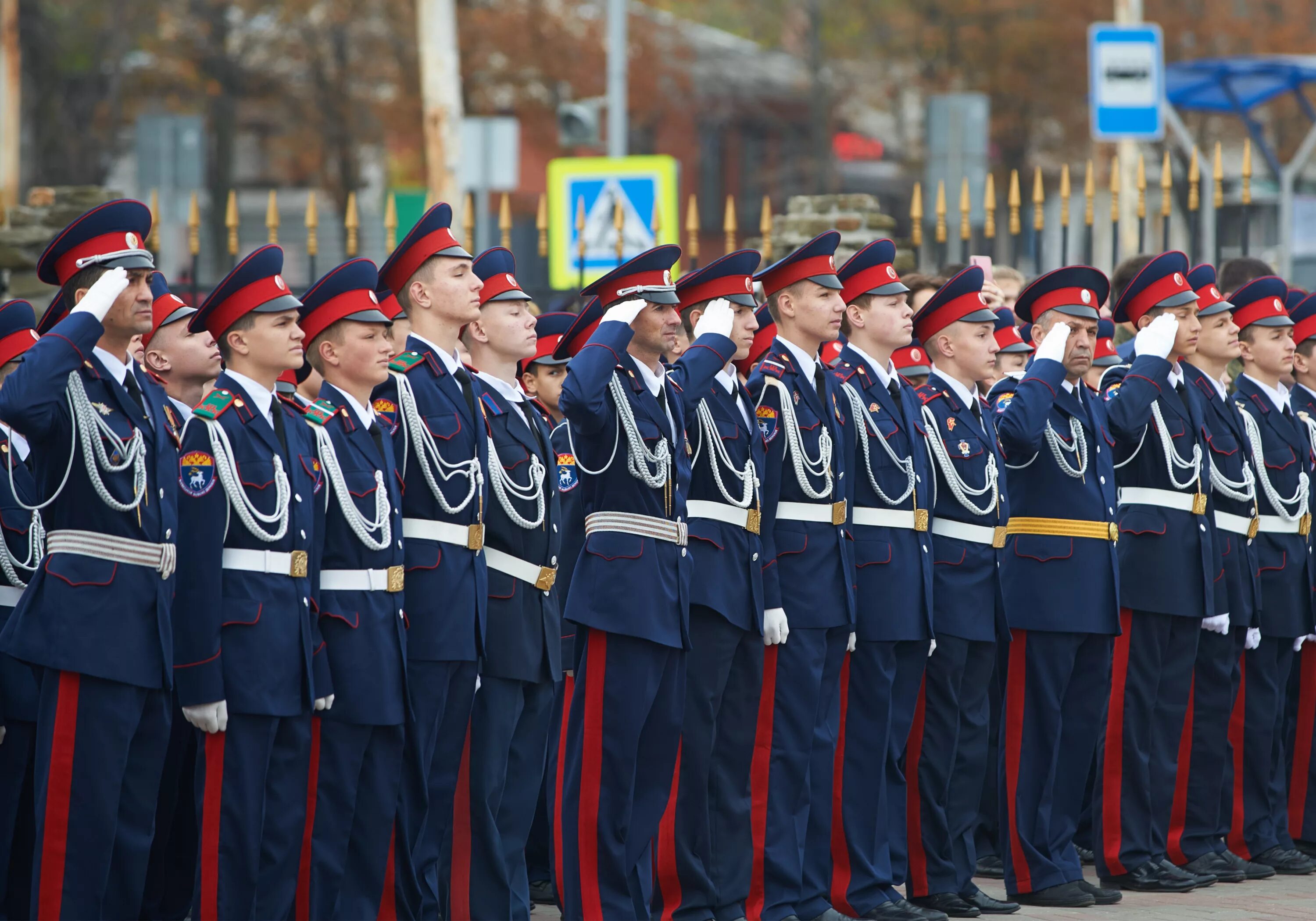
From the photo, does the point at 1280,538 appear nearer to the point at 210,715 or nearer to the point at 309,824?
the point at 309,824

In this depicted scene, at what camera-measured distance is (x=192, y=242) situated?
1041 centimetres

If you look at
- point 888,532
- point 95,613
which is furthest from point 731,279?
point 95,613

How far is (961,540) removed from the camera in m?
7.05

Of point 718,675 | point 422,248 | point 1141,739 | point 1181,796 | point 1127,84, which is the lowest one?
point 1181,796

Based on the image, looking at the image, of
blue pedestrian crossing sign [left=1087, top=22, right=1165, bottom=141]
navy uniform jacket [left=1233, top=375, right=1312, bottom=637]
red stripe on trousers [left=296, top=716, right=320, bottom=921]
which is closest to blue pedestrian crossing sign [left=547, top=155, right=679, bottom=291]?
blue pedestrian crossing sign [left=1087, top=22, right=1165, bottom=141]

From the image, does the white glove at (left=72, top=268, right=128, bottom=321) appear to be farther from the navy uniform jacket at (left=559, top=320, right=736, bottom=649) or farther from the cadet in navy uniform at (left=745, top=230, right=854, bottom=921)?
the cadet in navy uniform at (left=745, top=230, right=854, bottom=921)

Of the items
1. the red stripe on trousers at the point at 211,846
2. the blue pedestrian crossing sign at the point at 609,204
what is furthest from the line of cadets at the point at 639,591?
the blue pedestrian crossing sign at the point at 609,204

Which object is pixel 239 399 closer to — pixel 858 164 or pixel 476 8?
pixel 476 8

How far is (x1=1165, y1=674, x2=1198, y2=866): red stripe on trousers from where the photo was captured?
25.4ft

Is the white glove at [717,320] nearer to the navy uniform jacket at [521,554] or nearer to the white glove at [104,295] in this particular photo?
the navy uniform jacket at [521,554]

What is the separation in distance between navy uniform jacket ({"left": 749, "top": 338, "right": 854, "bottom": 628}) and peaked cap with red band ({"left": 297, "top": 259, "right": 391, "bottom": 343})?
4.62ft

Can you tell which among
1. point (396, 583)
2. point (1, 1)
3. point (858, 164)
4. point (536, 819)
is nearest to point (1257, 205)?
point (536, 819)

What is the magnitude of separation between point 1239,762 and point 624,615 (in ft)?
10.4

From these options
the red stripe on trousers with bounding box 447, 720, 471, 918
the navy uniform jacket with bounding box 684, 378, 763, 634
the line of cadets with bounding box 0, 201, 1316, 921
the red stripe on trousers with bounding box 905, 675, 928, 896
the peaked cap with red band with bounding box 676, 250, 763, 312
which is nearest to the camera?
the line of cadets with bounding box 0, 201, 1316, 921
